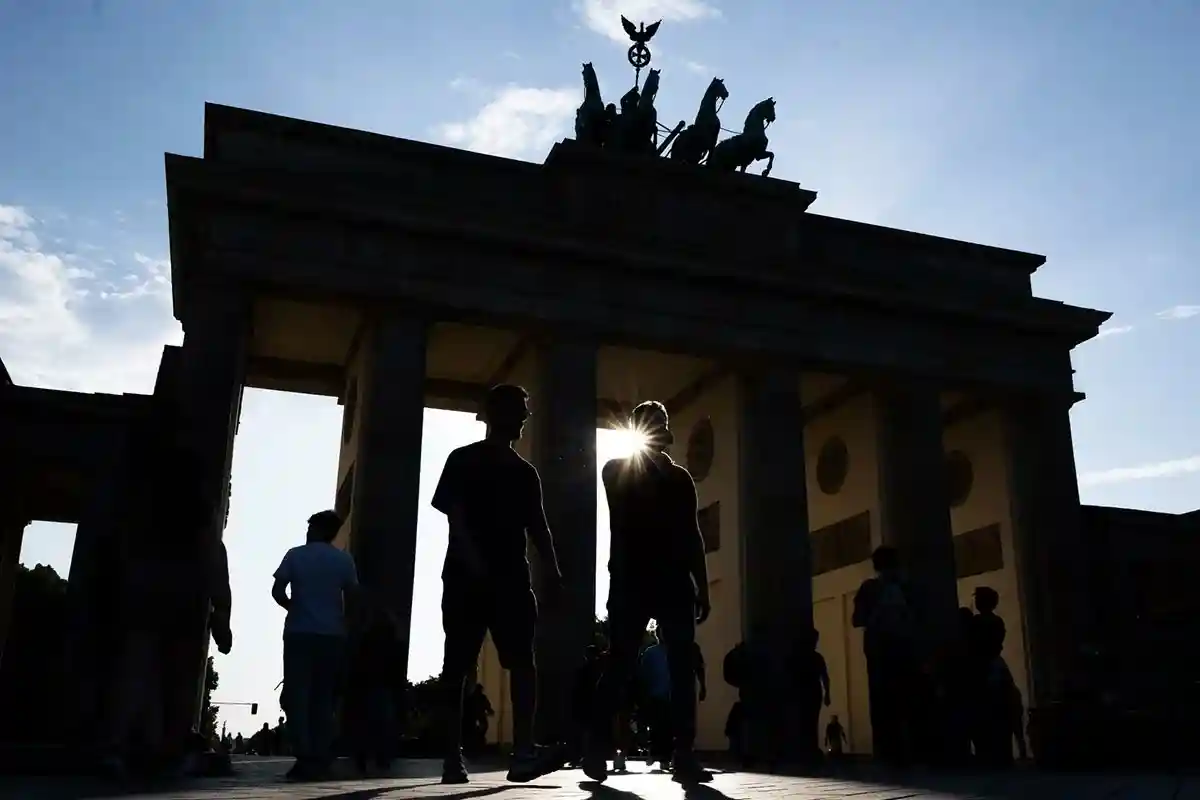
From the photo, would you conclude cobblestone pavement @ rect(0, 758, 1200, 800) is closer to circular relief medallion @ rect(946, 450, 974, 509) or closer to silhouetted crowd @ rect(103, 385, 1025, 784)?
silhouetted crowd @ rect(103, 385, 1025, 784)

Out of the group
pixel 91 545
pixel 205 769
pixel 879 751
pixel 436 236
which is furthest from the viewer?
pixel 436 236

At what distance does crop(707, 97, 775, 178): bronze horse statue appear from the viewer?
25.4 metres

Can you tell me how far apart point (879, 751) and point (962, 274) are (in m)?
17.2

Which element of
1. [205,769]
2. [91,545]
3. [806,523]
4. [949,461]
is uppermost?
[949,461]

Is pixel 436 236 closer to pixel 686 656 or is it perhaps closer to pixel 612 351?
pixel 612 351

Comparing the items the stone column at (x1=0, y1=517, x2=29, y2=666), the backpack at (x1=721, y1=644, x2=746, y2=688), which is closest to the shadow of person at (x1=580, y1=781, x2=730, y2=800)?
the backpack at (x1=721, y1=644, x2=746, y2=688)

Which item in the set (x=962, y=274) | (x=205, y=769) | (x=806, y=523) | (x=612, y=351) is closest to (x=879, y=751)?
(x=205, y=769)

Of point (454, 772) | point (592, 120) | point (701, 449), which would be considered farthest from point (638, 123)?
point (454, 772)

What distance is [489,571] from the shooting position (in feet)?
22.0

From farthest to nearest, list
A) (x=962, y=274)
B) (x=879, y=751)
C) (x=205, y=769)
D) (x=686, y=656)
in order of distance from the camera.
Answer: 1. (x=962, y=274)
2. (x=879, y=751)
3. (x=205, y=769)
4. (x=686, y=656)

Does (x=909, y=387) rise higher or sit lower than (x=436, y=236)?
lower

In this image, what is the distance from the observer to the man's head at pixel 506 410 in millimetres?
6914

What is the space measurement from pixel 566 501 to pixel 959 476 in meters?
12.6

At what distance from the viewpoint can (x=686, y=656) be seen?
716cm
